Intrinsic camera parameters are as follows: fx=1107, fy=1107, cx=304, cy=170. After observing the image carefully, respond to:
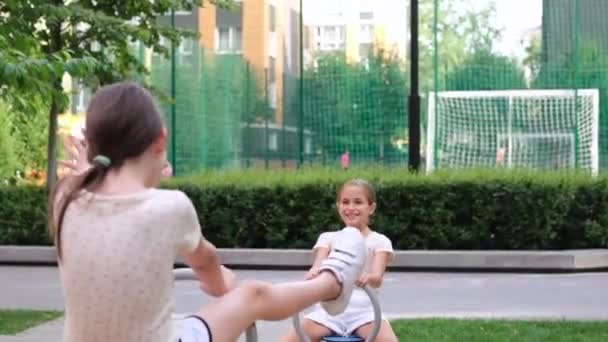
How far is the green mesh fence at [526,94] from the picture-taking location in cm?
2017

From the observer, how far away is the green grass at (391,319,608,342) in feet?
26.7

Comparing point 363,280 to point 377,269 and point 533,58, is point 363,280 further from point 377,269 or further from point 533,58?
point 533,58

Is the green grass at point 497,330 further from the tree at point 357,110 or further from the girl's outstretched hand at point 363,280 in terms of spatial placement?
the tree at point 357,110

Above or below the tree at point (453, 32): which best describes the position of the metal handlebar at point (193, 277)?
below

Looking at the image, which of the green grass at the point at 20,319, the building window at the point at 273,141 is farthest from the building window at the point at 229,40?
the green grass at the point at 20,319

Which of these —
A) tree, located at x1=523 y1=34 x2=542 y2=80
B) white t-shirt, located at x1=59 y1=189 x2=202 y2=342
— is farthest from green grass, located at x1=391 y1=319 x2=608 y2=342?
tree, located at x1=523 y1=34 x2=542 y2=80

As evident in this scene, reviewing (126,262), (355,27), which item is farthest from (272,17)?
(126,262)

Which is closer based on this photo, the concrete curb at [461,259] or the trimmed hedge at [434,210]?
the concrete curb at [461,259]

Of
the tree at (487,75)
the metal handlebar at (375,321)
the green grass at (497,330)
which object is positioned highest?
the tree at (487,75)

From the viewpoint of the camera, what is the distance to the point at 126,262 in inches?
114

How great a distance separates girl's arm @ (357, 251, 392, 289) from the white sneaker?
6.05 ft

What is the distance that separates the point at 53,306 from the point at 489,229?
265 inches

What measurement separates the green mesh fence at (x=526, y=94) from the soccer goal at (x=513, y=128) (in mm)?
18

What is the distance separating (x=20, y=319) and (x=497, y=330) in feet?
13.3
